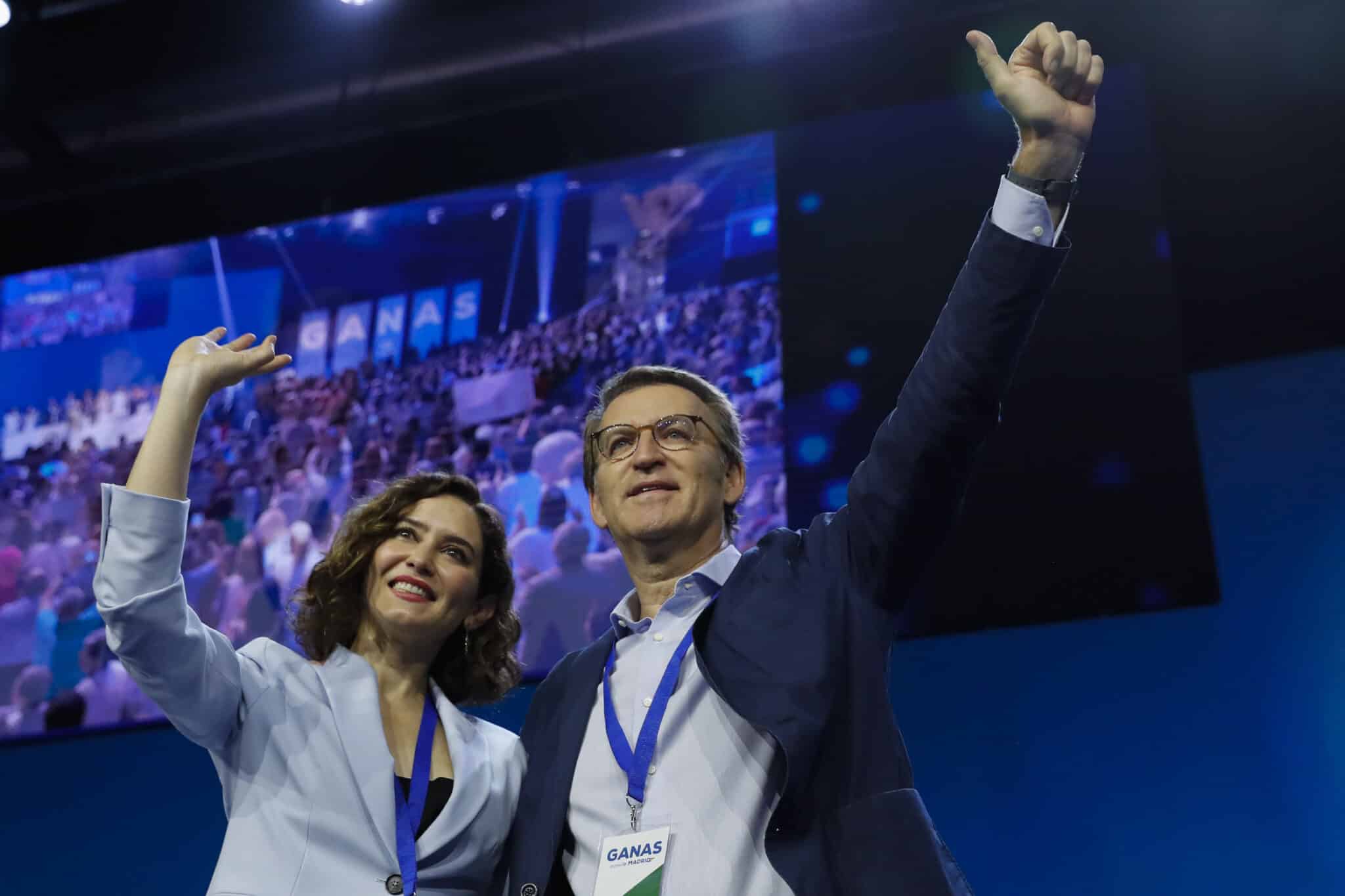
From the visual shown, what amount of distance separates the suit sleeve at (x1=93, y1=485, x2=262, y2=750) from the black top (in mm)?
320

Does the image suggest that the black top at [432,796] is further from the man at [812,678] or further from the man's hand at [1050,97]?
the man's hand at [1050,97]

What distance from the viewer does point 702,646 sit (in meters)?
1.69

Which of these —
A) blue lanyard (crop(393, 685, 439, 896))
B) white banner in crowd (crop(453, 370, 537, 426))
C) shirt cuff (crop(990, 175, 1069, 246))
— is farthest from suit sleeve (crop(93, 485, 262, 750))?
white banner in crowd (crop(453, 370, 537, 426))

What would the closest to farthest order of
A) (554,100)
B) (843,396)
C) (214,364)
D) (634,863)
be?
(634,863) → (214,364) → (843,396) → (554,100)

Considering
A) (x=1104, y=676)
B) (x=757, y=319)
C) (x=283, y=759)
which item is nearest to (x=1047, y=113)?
(x=283, y=759)

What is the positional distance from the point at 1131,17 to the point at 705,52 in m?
1.36

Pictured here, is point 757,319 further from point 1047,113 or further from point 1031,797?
point 1047,113

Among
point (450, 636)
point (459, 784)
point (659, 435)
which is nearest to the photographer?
point (459, 784)

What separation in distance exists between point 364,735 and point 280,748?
12cm

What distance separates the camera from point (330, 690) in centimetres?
193

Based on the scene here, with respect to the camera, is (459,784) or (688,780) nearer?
(688,780)

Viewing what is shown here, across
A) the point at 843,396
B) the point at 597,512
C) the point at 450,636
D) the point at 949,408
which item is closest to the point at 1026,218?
the point at 949,408

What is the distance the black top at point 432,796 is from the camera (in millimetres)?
1836

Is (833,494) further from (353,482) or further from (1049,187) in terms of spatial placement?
(1049,187)
